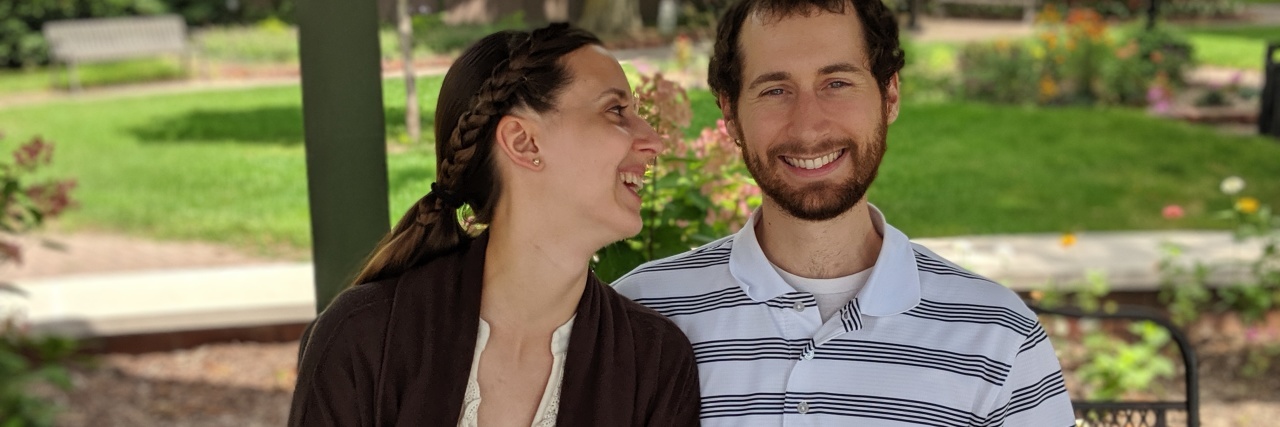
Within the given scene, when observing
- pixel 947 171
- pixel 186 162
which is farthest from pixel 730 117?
pixel 186 162

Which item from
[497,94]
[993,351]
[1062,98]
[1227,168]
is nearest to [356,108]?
[497,94]

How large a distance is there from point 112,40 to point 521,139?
12.4m

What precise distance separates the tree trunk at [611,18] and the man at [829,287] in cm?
233

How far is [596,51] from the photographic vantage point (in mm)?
1931

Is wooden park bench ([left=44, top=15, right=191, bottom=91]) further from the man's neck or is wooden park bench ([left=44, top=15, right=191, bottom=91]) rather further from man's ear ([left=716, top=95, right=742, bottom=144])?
the man's neck

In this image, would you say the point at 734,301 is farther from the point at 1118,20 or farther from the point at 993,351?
the point at 1118,20

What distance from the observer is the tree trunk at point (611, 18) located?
462 centimetres

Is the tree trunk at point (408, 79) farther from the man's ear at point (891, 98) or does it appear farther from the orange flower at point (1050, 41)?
the orange flower at point (1050, 41)

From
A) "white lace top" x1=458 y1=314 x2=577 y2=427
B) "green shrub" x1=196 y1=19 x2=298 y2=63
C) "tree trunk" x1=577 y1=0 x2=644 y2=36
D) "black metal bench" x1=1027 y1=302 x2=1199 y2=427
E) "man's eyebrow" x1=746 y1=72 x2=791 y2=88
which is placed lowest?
"green shrub" x1=196 y1=19 x2=298 y2=63

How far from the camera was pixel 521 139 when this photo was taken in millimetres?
1868

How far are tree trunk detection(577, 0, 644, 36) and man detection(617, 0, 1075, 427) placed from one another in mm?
2334

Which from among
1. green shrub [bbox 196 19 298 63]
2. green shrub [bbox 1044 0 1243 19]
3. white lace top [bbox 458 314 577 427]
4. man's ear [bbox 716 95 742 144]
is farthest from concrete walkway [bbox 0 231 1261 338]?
green shrub [bbox 1044 0 1243 19]

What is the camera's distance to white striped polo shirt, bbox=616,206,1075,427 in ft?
6.43

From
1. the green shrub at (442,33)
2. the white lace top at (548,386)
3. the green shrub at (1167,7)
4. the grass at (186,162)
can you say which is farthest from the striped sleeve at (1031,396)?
the green shrub at (1167,7)
